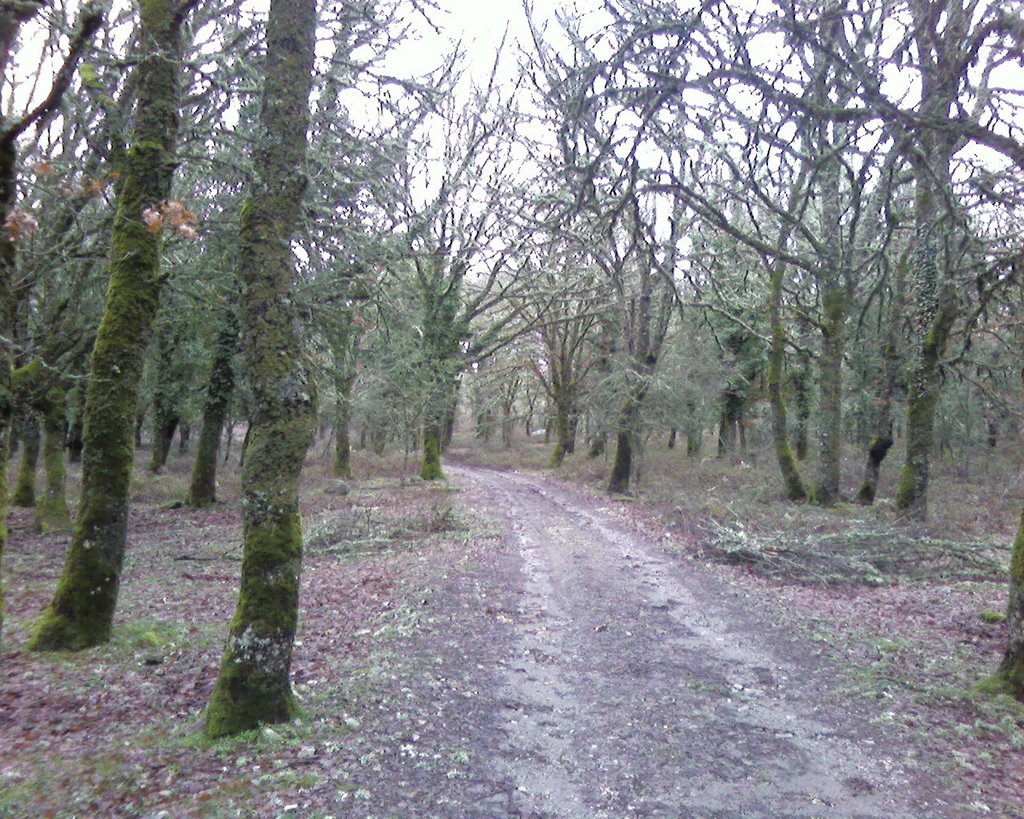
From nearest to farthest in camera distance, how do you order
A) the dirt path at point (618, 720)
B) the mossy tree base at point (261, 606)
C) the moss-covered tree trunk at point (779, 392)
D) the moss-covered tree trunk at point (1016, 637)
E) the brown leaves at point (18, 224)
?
the brown leaves at point (18, 224) < the dirt path at point (618, 720) < the mossy tree base at point (261, 606) < the moss-covered tree trunk at point (1016, 637) < the moss-covered tree trunk at point (779, 392)

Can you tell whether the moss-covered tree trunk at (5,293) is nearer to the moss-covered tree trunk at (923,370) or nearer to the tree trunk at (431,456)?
the moss-covered tree trunk at (923,370)

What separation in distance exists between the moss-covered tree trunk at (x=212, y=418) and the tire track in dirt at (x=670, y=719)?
484 inches

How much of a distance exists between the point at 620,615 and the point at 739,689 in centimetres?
251

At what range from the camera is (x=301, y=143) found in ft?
17.9

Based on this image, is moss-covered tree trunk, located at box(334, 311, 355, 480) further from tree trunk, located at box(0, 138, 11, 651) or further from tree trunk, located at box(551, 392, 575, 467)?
tree trunk, located at box(551, 392, 575, 467)

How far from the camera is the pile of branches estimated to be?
10.6 metres


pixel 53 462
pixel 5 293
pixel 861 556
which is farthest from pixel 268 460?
pixel 53 462

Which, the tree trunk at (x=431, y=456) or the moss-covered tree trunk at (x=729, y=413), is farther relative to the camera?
the moss-covered tree trunk at (x=729, y=413)

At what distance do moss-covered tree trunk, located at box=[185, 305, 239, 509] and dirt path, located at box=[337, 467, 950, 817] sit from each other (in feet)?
38.6

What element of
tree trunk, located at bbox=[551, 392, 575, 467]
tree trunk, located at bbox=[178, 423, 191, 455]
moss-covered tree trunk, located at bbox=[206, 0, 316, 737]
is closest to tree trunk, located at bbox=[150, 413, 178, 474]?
tree trunk, located at bbox=[178, 423, 191, 455]

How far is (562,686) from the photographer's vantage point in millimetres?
6375

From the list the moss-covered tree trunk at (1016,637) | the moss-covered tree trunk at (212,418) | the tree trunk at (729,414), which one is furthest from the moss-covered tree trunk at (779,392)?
the tree trunk at (729,414)

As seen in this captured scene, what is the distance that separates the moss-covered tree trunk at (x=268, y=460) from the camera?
5.08 m

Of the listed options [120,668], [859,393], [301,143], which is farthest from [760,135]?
[859,393]
